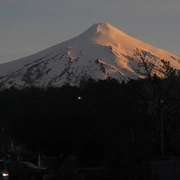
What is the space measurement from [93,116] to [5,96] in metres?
50.5

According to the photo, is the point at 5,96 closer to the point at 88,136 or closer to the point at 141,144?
the point at 88,136

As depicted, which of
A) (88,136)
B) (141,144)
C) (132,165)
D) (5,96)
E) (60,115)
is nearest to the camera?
(132,165)

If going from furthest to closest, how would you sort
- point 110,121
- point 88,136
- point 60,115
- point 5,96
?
point 5,96 < point 60,115 < point 88,136 < point 110,121

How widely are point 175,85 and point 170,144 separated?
641cm

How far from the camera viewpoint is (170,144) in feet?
152

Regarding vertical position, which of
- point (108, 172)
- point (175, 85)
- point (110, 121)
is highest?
point (175, 85)

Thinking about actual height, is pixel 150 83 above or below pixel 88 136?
above

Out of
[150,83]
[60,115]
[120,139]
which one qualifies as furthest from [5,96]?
[120,139]

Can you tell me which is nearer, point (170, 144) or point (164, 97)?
point (170, 144)

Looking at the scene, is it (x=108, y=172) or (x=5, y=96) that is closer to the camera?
(x=108, y=172)

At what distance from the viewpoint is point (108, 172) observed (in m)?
30.2

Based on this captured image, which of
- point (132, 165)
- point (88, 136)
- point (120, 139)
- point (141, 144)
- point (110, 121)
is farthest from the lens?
point (88, 136)

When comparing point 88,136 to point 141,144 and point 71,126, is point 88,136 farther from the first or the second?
point 141,144

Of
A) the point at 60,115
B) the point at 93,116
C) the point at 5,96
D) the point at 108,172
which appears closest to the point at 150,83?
the point at 93,116
